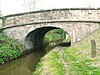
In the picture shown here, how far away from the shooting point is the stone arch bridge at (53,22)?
2988 centimetres

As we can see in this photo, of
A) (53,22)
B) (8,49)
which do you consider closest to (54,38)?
(53,22)

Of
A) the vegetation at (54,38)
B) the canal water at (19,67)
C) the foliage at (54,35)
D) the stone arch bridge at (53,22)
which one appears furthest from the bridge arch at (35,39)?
the canal water at (19,67)

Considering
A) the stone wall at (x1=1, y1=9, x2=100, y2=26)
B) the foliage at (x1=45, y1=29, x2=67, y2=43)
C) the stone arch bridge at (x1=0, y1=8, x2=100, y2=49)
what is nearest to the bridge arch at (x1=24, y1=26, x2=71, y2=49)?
the stone arch bridge at (x1=0, y1=8, x2=100, y2=49)

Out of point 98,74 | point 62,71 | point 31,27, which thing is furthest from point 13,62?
point 98,74

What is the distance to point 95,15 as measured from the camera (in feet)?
97.4

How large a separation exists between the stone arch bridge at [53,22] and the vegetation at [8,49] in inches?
53.2

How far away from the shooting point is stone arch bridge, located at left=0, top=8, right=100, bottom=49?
2988cm

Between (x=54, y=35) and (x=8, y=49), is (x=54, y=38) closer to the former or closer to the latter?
(x=54, y=35)

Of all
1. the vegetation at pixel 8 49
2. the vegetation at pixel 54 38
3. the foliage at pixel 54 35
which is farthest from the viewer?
the foliage at pixel 54 35

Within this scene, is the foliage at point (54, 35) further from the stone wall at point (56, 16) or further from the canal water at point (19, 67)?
the canal water at point (19, 67)

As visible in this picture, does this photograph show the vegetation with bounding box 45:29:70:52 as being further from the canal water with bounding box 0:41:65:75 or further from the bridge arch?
the canal water with bounding box 0:41:65:75

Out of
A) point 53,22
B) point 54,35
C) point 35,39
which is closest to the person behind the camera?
point 53,22

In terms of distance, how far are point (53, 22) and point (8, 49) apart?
6.92m

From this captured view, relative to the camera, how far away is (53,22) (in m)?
30.8
